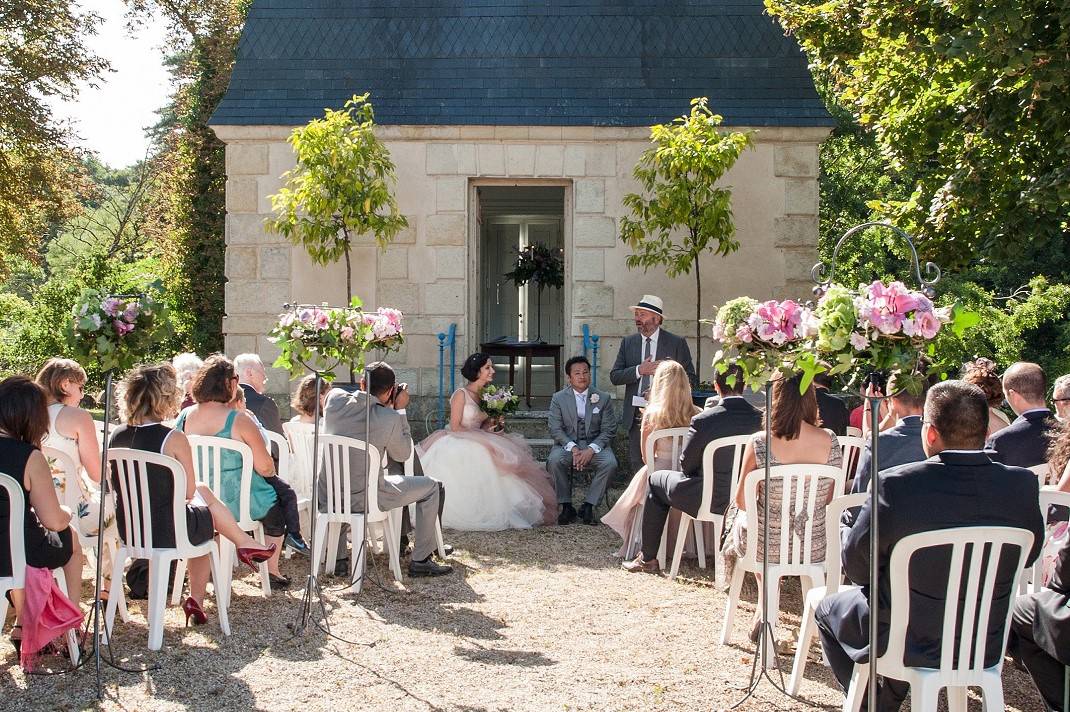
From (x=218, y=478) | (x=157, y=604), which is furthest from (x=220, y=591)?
(x=218, y=478)

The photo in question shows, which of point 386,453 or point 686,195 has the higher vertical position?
point 686,195

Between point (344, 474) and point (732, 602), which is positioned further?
point (344, 474)

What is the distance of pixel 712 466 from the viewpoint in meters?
6.20

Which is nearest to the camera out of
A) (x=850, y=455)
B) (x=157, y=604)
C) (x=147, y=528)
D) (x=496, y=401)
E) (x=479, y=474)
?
(x=157, y=604)

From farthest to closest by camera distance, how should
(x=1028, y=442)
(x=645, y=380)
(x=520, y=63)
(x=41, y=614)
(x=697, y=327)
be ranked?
(x=520, y=63) → (x=697, y=327) → (x=645, y=380) → (x=1028, y=442) → (x=41, y=614)

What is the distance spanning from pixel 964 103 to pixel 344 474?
6146 millimetres

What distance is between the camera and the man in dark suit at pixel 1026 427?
208 inches

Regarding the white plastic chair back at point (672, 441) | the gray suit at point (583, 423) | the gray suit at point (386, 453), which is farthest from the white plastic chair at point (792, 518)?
the gray suit at point (583, 423)

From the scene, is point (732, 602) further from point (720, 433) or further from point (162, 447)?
point (162, 447)

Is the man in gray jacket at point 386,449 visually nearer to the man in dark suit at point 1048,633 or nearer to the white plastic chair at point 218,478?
the white plastic chair at point 218,478

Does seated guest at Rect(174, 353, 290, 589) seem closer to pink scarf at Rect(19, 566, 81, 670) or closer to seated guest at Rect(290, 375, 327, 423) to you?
seated guest at Rect(290, 375, 327, 423)

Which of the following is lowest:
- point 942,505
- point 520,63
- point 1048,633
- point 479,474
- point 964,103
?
point 479,474

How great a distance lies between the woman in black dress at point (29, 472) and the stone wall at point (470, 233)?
657cm

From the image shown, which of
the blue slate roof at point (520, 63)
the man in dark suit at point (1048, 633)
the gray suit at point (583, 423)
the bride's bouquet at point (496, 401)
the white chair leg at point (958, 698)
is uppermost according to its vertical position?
the blue slate roof at point (520, 63)
